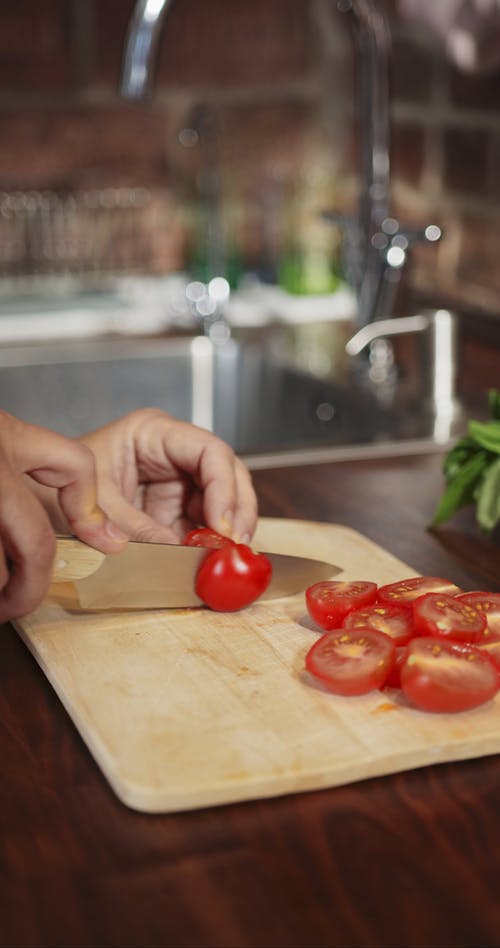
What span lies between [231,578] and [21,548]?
6.3 inches

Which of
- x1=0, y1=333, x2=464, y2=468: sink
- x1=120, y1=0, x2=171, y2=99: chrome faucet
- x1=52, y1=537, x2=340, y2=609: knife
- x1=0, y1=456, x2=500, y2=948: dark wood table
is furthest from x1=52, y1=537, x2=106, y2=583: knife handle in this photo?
x1=0, y1=333, x2=464, y2=468: sink

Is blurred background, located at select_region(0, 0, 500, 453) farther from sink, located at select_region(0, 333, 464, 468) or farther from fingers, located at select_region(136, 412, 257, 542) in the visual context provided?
fingers, located at select_region(136, 412, 257, 542)

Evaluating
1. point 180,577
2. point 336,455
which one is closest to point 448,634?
point 180,577

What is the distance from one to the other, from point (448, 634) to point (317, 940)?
270 millimetres

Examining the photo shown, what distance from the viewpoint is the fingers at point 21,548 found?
0.83 metres

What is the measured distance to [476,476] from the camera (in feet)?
3.68

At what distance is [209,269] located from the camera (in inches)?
83.0


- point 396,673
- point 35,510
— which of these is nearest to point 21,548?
point 35,510

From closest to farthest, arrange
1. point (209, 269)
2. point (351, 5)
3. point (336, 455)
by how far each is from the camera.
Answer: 1. point (336, 455)
2. point (351, 5)
3. point (209, 269)

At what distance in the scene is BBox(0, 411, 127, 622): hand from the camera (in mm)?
833

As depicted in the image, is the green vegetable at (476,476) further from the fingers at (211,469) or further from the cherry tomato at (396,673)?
the cherry tomato at (396,673)

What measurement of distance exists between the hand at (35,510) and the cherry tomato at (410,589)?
0.20 metres

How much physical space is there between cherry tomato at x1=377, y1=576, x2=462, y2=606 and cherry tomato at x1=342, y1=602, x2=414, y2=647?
0.08 feet

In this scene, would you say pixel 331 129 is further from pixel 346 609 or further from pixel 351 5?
pixel 346 609
